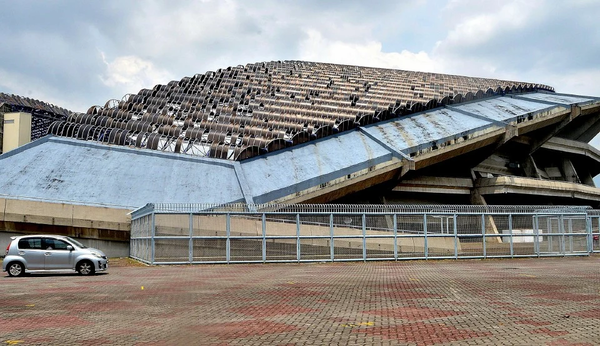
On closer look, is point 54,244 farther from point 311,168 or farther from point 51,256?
point 311,168

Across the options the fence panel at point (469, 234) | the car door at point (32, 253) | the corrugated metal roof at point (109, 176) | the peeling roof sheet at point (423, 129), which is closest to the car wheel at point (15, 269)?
the car door at point (32, 253)

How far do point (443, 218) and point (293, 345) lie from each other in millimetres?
19590

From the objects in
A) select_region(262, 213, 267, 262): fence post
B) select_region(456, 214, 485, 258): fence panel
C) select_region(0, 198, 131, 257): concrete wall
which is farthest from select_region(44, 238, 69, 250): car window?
select_region(456, 214, 485, 258): fence panel

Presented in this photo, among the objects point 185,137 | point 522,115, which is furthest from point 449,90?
point 185,137

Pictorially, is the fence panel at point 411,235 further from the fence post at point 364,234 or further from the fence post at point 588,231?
the fence post at point 588,231

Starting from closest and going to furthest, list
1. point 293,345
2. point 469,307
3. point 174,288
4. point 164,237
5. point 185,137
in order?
point 293,345 → point 469,307 → point 174,288 → point 164,237 → point 185,137

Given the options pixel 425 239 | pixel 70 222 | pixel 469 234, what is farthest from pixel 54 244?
pixel 469 234

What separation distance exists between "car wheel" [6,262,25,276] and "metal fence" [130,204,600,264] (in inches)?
191

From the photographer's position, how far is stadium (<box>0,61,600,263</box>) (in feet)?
81.5

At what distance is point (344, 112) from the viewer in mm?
43438

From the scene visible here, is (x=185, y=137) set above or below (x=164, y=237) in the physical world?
above

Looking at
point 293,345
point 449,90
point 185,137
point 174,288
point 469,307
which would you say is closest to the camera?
point 293,345

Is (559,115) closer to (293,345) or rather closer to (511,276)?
(511,276)

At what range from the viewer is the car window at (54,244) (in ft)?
66.3
